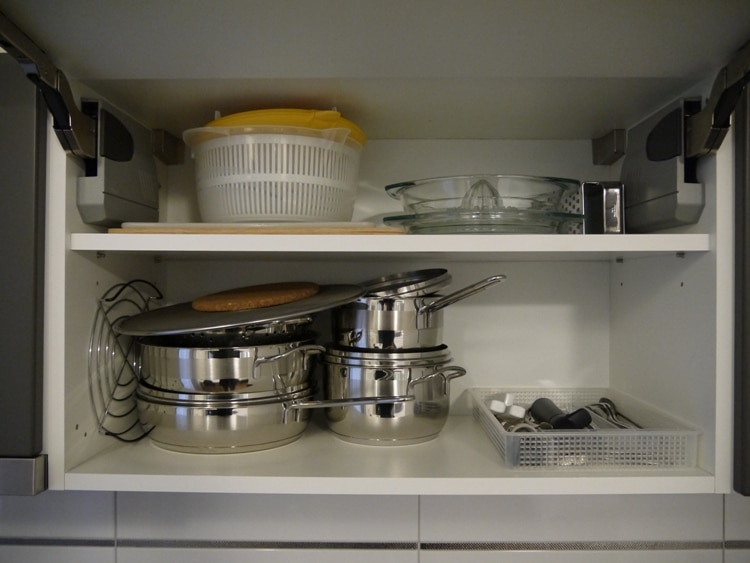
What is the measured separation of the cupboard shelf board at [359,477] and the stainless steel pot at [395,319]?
0.49 ft

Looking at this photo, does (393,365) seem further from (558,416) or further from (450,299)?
(558,416)

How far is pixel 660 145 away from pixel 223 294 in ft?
1.96

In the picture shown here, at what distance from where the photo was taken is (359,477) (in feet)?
2.04

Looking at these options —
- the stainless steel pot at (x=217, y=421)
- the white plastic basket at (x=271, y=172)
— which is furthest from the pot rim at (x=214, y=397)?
the white plastic basket at (x=271, y=172)

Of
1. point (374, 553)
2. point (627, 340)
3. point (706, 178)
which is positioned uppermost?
point (706, 178)

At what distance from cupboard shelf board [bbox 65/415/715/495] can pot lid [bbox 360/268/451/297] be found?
0.21m

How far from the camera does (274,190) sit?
0.67 m

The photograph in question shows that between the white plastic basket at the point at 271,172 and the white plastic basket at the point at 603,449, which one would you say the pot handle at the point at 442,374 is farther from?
the white plastic basket at the point at 271,172

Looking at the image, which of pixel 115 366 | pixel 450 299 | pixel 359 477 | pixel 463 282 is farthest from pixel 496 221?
pixel 115 366

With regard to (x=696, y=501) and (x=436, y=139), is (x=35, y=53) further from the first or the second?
(x=696, y=501)

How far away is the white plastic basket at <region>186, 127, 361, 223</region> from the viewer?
2.20ft

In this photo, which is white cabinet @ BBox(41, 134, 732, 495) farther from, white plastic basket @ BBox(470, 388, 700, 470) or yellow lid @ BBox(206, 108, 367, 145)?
yellow lid @ BBox(206, 108, 367, 145)

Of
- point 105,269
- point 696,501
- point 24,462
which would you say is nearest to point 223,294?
point 105,269

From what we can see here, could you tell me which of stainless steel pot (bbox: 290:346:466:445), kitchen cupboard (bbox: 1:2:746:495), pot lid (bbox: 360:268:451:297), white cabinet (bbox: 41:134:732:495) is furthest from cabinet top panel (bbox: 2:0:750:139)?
stainless steel pot (bbox: 290:346:466:445)
